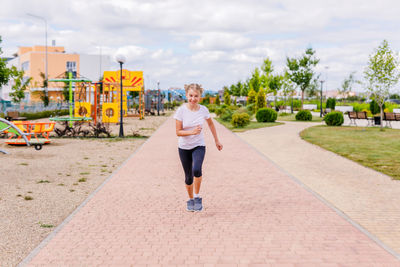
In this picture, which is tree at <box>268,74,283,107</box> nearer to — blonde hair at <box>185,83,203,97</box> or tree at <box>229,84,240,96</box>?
tree at <box>229,84,240,96</box>

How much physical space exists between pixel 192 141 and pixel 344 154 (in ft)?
23.6

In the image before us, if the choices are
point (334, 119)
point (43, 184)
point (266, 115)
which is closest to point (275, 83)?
point (266, 115)

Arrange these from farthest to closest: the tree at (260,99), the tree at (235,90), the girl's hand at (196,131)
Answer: the tree at (235,90), the tree at (260,99), the girl's hand at (196,131)

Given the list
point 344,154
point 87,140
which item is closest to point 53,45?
point 87,140

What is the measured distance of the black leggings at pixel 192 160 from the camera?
487 centimetres

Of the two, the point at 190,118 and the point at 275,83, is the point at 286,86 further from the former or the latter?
the point at 190,118

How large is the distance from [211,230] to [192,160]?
3.21ft

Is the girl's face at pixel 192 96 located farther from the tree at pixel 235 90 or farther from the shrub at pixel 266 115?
the tree at pixel 235 90

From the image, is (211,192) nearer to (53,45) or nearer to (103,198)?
(103,198)

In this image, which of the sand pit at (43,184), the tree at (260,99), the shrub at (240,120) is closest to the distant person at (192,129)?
the sand pit at (43,184)

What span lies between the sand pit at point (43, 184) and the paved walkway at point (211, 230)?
24cm

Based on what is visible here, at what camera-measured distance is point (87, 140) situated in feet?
48.7

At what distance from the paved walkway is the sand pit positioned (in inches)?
9.5

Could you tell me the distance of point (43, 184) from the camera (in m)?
7.05
